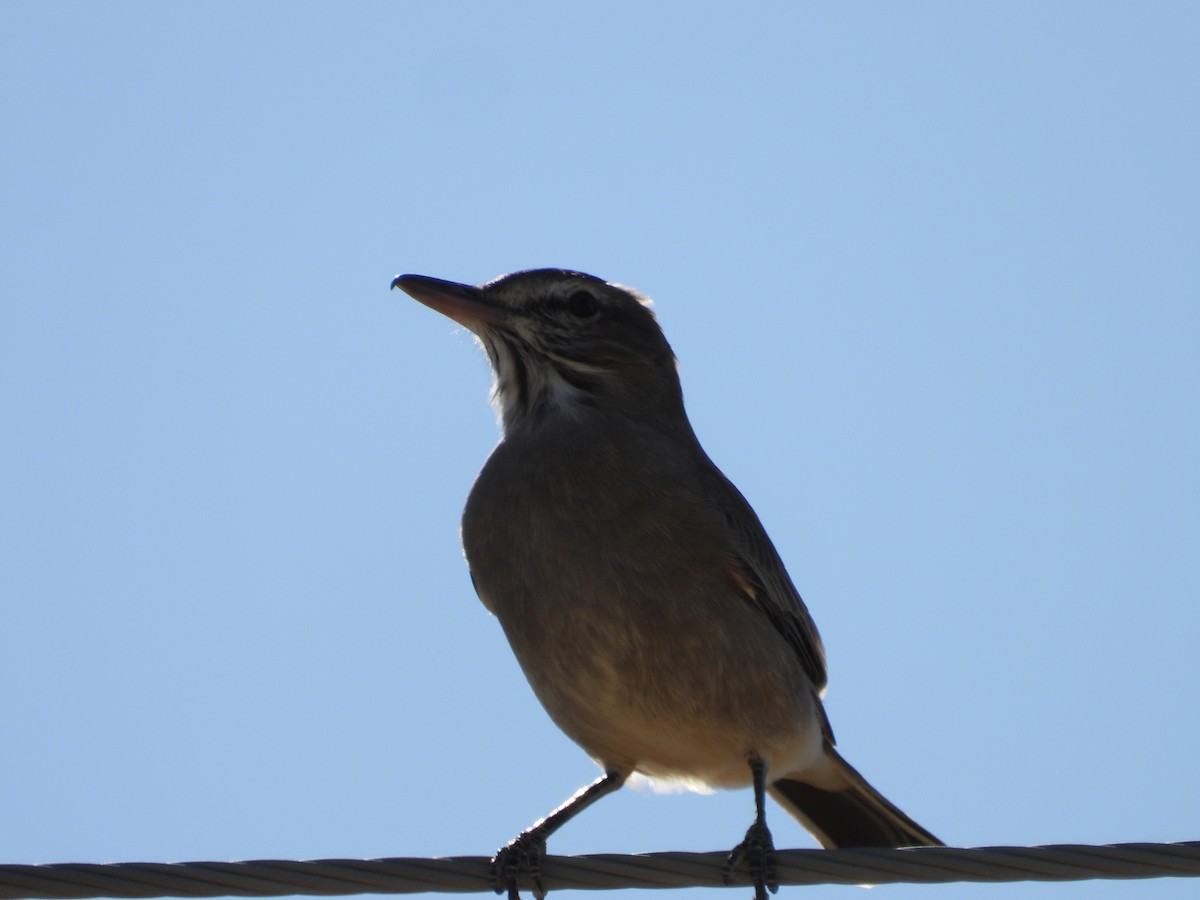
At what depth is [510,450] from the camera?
8.02 metres

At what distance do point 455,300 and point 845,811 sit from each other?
3247 millimetres

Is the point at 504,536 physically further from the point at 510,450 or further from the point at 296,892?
the point at 296,892

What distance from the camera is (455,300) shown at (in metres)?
8.37

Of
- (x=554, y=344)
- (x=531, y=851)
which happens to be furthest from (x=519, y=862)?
(x=554, y=344)

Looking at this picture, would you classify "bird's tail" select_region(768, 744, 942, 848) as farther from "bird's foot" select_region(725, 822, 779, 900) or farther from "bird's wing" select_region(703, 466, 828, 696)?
"bird's foot" select_region(725, 822, 779, 900)

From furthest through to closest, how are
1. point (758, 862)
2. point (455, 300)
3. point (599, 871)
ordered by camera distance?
point (455, 300)
point (758, 862)
point (599, 871)

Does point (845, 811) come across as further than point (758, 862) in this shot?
Yes

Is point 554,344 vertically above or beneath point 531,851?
above

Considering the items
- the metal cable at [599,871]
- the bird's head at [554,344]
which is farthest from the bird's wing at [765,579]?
the metal cable at [599,871]

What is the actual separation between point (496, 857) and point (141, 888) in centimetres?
222

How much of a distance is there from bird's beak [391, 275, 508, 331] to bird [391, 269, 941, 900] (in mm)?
10

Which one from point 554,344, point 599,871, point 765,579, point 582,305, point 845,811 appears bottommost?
point 599,871

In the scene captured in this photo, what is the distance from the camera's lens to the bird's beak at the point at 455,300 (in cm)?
829

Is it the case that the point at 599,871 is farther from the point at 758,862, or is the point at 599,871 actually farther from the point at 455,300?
the point at 455,300
